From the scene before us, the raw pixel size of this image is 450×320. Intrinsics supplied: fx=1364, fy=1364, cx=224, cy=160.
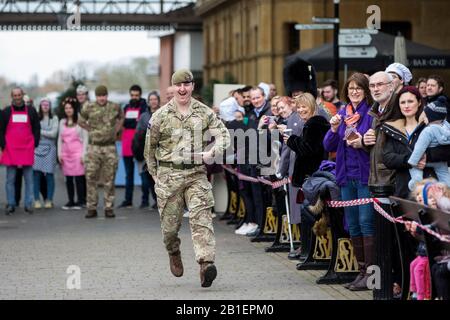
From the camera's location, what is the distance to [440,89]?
17.1 meters

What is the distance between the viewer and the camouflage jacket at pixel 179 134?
41.6 feet

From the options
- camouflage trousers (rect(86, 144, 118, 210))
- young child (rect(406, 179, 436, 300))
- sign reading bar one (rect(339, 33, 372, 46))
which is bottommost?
camouflage trousers (rect(86, 144, 118, 210))

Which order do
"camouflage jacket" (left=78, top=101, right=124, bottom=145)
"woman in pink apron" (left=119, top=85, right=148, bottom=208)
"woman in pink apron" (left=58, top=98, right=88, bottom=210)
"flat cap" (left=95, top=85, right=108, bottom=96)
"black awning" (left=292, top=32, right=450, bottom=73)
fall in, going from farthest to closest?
"black awning" (left=292, top=32, right=450, bottom=73), "woman in pink apron" (left=119, top=85, right=148, bottom=208), "woman in pink apron" (left=58, top=98, right=88, bottom=210), "flat cap" (left=95, top=85, right=108, bottom=96), "camouflage jacket" (left=78, top=101, right=124, bottom=145)

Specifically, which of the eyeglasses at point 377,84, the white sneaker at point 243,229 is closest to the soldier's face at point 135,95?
the white sneaker at point 243,229

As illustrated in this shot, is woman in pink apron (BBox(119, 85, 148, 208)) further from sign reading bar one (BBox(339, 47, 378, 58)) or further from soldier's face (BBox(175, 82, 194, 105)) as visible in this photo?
soldier's face (BBox(175, 82, 194, 105))

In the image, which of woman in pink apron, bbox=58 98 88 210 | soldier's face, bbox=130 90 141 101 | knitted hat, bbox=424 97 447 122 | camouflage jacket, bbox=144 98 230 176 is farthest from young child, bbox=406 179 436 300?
soldier's face, bbox=130 90 141 101

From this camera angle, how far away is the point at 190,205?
12641mm

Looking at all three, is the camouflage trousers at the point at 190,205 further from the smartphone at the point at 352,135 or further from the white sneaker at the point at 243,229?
the white sneaker at the point at 243,229

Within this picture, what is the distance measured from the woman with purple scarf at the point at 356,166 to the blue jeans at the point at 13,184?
35.4 ft

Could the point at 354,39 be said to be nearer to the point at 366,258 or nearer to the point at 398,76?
the point at 398,76

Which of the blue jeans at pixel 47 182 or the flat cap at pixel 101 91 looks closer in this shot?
→ the flat cap at pixel 101 91

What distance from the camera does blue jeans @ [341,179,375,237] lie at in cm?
1214

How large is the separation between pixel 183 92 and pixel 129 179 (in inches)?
438

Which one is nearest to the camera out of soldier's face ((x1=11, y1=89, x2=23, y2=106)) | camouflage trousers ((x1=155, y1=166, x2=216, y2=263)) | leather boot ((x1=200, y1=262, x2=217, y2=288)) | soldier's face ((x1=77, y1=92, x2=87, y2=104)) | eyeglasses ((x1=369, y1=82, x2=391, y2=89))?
eyeglasses ((x1=369, y1=82, x2=391, y2=89))
